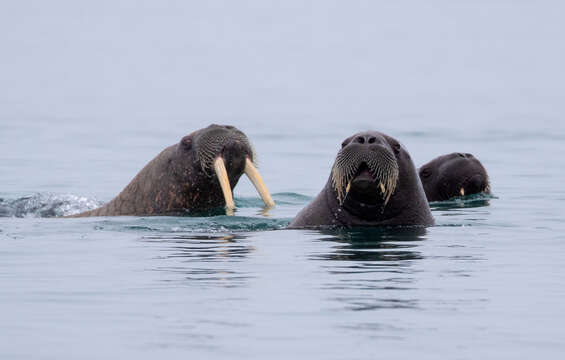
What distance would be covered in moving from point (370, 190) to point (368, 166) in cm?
43

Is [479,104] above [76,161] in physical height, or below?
above

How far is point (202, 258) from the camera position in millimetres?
11367

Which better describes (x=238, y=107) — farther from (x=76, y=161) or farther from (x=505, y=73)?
(x=505, y=73)

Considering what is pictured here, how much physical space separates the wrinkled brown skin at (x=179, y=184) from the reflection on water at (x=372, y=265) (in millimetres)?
2506

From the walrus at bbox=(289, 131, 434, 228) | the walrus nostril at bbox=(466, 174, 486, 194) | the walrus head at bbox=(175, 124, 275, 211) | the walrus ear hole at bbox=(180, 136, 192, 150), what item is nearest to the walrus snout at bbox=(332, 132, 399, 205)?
the walrus at bbox=(289, 131, 434, 228)

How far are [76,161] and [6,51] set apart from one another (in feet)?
509

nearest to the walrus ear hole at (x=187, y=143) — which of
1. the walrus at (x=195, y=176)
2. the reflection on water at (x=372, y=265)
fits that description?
the walrus at (x=195, y=176)

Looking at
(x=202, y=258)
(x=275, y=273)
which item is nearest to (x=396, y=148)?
(x=202, y=258)

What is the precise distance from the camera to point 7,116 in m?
50.1

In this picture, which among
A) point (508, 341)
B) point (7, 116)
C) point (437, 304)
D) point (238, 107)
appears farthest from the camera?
point (238, 107)

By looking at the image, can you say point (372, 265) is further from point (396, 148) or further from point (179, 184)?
point (179, 184)

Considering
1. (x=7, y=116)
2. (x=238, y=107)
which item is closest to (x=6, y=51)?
(x=238, y=107)

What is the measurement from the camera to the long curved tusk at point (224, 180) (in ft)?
47.8

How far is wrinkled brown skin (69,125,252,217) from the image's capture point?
590 inches
